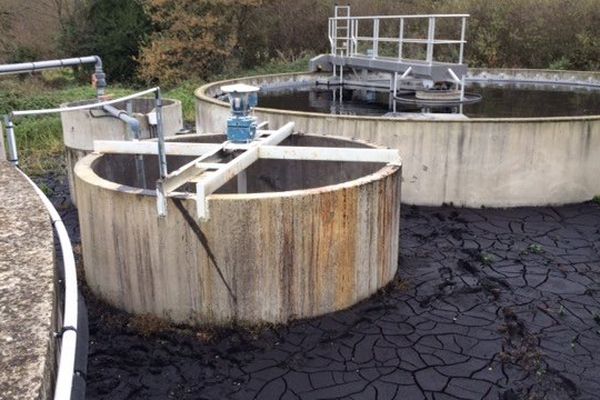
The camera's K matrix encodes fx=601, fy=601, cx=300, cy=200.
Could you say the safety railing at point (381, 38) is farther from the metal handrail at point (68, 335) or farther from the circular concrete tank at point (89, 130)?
the metal handrail at point (68, 335)

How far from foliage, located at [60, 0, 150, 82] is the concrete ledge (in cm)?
1947

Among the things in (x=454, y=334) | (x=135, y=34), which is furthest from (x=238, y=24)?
(x=454, y=334)

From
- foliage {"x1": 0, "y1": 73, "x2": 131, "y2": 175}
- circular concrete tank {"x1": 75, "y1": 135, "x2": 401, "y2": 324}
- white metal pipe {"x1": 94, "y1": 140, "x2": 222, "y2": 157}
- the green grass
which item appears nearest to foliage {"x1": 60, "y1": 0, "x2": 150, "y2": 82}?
the green grass

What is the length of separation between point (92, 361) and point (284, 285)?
1.55 metres

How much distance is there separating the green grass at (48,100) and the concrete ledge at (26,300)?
298 inches

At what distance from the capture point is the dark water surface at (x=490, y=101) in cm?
1020

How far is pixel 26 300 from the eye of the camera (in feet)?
7.83

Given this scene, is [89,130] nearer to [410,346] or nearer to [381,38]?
[410,346]

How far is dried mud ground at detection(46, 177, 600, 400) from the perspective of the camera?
414 centimetres

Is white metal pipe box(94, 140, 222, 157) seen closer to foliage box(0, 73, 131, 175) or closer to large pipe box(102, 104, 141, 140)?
large pipe box(102, 104, 141, 140)

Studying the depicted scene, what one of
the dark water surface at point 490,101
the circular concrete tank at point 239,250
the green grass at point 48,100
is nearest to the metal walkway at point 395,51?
the dark water surface at point 490,101

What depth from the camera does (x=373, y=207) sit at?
5.05m

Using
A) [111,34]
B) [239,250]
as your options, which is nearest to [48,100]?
[111,34]

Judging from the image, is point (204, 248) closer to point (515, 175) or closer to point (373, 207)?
point (373, 207)
